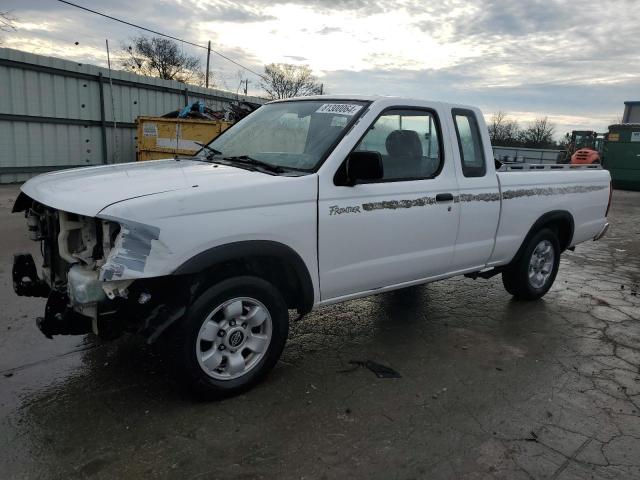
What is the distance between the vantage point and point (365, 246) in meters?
3.68

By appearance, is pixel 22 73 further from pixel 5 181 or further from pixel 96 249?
pixel 96 249

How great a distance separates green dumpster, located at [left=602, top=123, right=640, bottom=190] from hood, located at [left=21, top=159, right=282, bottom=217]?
21801mm

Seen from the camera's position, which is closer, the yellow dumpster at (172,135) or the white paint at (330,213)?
the white paint at (330,213)

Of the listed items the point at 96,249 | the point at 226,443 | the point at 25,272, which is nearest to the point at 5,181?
the point at 25,272

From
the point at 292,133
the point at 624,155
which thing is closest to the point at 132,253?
the point at 292,133

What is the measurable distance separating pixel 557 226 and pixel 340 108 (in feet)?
10.3

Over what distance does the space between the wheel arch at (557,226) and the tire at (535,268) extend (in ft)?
0.16

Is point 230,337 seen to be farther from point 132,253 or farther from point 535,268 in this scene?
point 535,268

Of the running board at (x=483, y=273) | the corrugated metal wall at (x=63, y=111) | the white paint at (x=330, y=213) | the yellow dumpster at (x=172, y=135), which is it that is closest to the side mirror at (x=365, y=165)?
the white paint at (x=330, y=213)

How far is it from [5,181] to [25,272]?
9901 mm

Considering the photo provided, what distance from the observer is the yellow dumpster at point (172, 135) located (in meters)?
11.6

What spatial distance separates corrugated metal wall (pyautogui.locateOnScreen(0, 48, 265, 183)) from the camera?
11.5 metres

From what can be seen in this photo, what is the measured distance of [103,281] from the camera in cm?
271

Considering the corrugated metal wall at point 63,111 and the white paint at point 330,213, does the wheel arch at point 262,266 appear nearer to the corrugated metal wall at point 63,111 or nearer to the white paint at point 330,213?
the white paint at point 330,213
